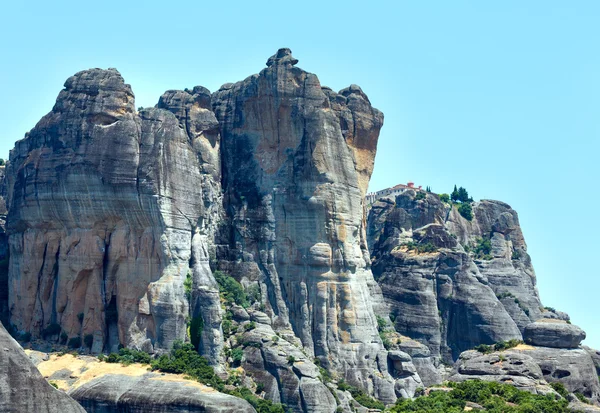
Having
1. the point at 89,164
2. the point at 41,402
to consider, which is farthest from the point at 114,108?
the point at 41,402

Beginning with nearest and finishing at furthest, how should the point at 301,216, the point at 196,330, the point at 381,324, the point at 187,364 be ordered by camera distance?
the point at 187,364, the point at 196,330, the point at 301,216, the point at 381,324

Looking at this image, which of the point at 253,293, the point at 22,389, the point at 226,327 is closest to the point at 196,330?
the point at 226,327

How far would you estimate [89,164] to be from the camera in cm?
6581

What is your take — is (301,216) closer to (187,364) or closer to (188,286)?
(188,286)

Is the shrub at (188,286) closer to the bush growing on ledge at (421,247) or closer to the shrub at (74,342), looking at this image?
the shrub at (74,342)

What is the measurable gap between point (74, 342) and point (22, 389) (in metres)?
24.1

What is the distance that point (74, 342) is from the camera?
218 feet

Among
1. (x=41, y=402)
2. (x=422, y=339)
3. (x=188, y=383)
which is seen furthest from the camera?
(x=422, y=339)

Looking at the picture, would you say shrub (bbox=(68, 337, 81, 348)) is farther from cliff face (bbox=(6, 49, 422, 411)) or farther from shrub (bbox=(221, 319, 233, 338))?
shrub (bbox=(221, 319, 233, 338))

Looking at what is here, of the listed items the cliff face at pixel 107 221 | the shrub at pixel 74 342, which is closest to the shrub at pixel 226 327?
the cliff face at pixel 107 221

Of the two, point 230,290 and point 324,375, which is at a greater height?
point 230,290

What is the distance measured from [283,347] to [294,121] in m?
15.1

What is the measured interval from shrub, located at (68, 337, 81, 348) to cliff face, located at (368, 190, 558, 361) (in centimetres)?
2607

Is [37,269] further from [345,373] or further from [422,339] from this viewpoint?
[422,339]
